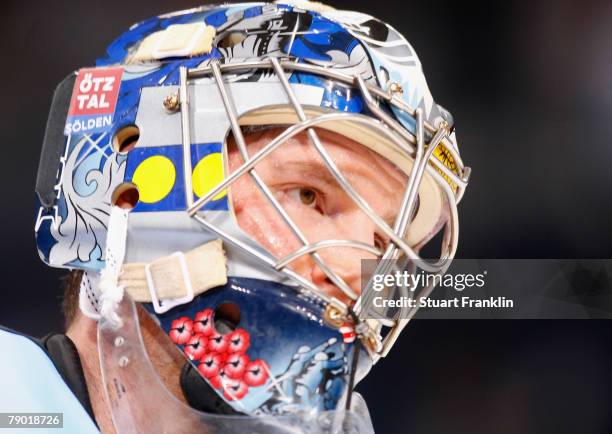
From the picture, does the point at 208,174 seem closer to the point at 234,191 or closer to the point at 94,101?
the point at 234,191

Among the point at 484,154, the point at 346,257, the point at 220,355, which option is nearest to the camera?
the point at 220,355

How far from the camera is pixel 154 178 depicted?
1.12 meters

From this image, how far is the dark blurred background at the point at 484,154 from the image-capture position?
65.4 inches

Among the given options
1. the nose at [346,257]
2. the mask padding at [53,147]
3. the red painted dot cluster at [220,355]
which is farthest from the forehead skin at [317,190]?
the mask padding at [53,147]

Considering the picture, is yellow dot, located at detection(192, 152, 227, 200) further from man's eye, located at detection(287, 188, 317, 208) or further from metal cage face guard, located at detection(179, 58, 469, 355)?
man's eye, located at detection(287, 188, 317, 208)

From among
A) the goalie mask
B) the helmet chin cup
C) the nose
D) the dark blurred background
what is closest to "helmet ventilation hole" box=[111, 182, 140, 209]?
the goalie mask

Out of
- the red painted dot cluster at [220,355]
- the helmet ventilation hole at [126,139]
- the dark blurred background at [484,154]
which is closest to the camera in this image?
the red painted dot cluster at [220,355]

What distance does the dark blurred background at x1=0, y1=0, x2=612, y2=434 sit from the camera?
166 cm

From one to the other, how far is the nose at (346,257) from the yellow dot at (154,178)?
0.64ft

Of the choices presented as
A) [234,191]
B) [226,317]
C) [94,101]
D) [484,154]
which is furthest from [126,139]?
[484,154]

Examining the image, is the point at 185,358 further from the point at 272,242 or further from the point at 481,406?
the point at 481,406

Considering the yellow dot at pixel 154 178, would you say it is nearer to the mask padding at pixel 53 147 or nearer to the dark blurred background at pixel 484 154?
the mask padding at pixel 53 147

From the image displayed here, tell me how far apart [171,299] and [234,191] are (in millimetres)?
151

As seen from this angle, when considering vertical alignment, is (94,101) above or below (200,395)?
above
